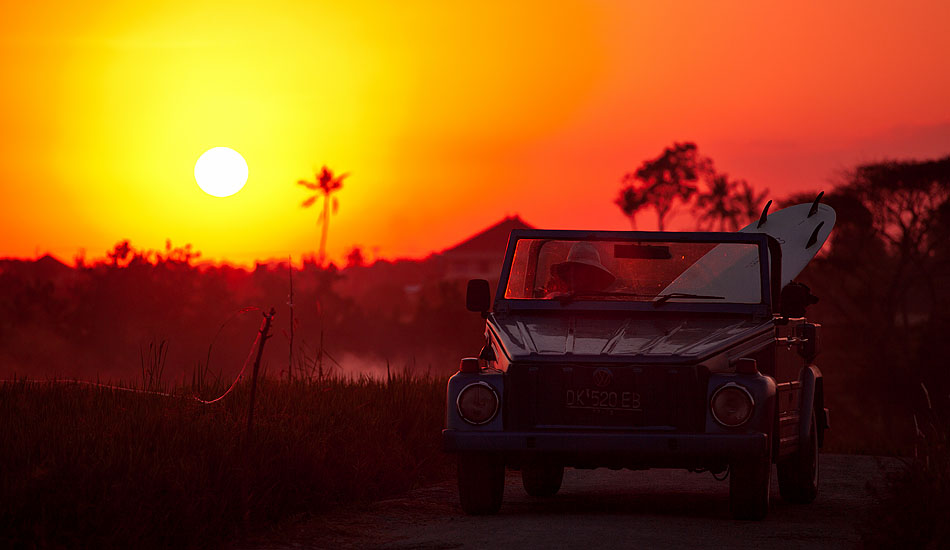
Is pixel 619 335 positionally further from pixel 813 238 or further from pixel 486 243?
pixel 486 243

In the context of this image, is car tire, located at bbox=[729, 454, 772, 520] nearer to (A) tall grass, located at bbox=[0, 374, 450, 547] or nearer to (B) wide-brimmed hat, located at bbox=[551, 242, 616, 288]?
(B) wide-brimmed hat, located at bbox=[551, 242, 616, 288]

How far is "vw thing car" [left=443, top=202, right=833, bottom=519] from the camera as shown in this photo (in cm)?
924

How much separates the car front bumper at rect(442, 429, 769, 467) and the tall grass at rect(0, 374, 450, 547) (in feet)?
4.50

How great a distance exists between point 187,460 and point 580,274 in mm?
3326

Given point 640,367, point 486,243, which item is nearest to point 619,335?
point 640,367

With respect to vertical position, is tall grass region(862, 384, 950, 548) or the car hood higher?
the car hood

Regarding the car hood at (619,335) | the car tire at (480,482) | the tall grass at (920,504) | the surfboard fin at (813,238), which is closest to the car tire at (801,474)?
the car hood at (619,335)

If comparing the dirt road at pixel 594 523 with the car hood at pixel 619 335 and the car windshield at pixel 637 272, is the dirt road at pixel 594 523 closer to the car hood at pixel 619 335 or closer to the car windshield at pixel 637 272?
the car hood at pixel 619 335

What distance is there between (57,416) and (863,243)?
4866 centimetres

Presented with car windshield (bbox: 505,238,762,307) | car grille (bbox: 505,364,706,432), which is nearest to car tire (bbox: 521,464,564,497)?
car windshield (bbox: 505,238,762,307)

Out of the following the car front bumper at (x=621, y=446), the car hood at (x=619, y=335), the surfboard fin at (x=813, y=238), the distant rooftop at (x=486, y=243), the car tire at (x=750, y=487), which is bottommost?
the car tire at (x=750, y=487)

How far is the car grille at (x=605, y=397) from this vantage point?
9.25 m

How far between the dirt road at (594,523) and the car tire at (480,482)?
110 millimetres

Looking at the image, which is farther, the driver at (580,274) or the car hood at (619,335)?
the driver at (580,274)
